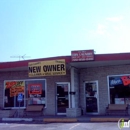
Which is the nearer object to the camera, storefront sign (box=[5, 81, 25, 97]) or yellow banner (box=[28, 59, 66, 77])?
yellow banner (box=[28, 59, 66, 77])

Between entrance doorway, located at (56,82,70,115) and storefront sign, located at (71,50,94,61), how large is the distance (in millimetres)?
3288

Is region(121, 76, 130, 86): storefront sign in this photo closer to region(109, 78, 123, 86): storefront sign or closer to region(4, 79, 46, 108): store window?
region(109, 78, 123, 86): storefront sign

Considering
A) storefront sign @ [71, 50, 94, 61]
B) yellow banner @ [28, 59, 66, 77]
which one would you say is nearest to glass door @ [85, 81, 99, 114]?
yellow banner @ [28, 59, 66, 77]

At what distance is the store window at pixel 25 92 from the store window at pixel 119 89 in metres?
4.80

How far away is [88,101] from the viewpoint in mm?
18859

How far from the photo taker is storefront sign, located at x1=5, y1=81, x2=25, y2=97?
19.9 meters

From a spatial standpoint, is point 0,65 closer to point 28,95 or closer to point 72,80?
point 28,95

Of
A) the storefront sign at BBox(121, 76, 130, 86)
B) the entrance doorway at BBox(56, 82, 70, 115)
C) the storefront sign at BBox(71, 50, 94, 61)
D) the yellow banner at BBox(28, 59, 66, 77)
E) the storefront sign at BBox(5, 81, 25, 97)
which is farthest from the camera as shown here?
the storefront sign at BBox(5, 81, 25, 97)

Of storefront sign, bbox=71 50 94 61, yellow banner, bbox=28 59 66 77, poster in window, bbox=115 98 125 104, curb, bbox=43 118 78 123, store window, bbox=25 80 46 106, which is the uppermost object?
storefront sign, bbox=71 50 94 61

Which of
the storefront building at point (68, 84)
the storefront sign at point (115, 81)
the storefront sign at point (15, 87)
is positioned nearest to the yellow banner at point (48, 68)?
the storefront building at point (68, 84)

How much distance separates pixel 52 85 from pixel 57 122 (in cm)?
410

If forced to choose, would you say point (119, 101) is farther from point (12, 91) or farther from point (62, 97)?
point (12, 91)

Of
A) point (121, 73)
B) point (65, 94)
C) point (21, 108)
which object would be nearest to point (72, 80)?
point (65, 94)

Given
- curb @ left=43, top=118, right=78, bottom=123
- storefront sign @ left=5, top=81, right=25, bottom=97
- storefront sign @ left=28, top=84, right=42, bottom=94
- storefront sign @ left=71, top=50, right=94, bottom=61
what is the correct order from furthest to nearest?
storefront sign @ left=5, top=81, right=25, bottom=97 → storefront sign @ left=28, top=84, right=42, bottom=94 → storefront sign @ left=71, top=50, right=94, bottom=61 → curb @ left=43, top=118, right=78, bottom=123
